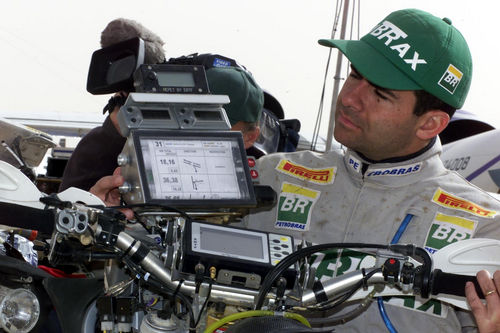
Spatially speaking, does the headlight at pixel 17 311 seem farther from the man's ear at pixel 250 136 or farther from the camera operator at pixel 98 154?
the camera operator at pixel 98 154

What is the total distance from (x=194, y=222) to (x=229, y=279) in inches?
6.3

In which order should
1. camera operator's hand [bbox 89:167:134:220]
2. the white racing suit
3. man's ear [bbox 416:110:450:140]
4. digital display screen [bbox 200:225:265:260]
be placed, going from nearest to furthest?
digital display screen [bbox 200:225:265:260]
camera operator's hand [bbox 89:167:134:220]
the white racing suit
man's ear [bbox 416:110:450:140]

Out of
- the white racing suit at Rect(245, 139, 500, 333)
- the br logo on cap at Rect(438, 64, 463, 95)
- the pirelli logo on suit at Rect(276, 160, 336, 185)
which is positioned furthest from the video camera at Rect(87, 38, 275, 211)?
the br logo on cap at Rect(438, 64, 463, 95)

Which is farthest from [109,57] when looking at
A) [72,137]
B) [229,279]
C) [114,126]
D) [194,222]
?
[72,137]

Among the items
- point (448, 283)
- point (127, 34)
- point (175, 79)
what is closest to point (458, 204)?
point (448, 283)

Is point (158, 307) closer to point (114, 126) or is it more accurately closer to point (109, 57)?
point (109, 57)

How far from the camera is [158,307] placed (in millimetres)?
1740

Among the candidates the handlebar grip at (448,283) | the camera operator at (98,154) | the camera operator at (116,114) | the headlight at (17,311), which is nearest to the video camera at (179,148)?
the headlight at (17,311)

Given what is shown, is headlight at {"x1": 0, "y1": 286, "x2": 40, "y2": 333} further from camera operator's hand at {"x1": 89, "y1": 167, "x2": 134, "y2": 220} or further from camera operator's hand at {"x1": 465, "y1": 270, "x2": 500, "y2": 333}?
camera operator's hand at {"x1": 465, "y1": 270, "x2": 500, "y2": 333}

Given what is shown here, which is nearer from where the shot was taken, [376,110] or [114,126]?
[376,110]

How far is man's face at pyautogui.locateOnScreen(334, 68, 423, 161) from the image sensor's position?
109 inches

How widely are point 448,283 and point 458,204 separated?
107cm

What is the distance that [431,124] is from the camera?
288 cm

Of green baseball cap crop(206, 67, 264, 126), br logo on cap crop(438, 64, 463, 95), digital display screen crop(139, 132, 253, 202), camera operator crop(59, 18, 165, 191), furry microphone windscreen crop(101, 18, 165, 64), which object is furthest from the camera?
furry microphone windscreen crop(101, 18, 165, 64)
